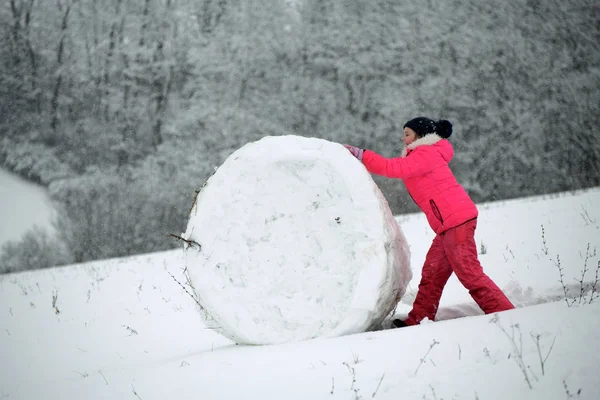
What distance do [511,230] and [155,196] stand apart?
10.4 metres

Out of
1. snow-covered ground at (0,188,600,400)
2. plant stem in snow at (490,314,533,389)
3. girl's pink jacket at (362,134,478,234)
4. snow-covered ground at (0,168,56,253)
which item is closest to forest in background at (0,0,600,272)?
snow-covered ground at (0,168,56,253)

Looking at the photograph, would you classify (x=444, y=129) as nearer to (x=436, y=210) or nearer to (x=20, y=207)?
(x=436, y=210)

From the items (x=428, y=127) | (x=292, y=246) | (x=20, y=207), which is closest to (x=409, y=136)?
(x=428, y=127)

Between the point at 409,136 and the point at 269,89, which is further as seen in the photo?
the point at 269,89

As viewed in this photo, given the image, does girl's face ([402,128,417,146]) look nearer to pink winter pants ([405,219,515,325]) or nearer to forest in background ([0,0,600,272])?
pink winter pants ([405,219,515,325])

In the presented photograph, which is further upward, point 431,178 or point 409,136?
point 409,136

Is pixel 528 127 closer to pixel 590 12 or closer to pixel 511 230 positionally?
pixel 590 12

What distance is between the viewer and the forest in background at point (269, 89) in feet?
48.1

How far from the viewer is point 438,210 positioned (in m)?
3.40

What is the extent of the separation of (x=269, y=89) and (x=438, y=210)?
13.7 m

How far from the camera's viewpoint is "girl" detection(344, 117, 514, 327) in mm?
3285

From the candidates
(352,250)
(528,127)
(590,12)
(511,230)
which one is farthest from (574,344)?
(590,12)

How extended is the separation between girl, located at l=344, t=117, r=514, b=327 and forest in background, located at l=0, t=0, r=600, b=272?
10.3 meters

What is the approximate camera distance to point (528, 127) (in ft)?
50.6
